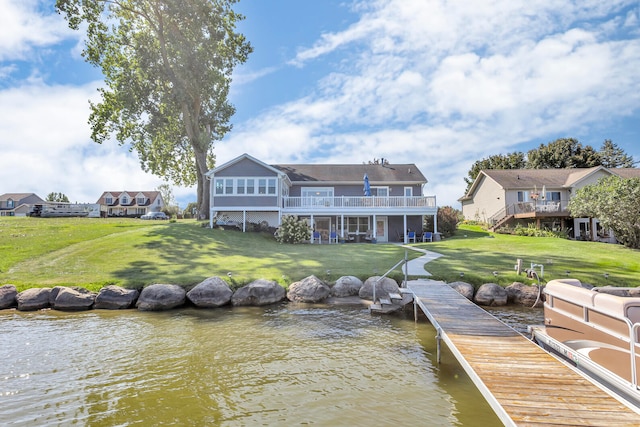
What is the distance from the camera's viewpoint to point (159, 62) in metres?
30.5

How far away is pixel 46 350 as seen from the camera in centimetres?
774

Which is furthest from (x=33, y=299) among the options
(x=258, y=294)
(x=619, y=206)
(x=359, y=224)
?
(x=619, y=206)

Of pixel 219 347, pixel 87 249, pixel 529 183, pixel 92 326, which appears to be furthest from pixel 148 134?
pixel 529 183

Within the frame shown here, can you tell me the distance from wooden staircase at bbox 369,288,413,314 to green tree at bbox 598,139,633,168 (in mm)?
55958

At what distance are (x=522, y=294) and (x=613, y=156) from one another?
5624 centimetres

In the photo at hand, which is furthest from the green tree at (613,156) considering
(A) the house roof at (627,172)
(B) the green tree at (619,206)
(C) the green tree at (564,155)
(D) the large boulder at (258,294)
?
(D) the large boulder at (258,294)

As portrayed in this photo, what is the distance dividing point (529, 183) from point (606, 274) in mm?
22187

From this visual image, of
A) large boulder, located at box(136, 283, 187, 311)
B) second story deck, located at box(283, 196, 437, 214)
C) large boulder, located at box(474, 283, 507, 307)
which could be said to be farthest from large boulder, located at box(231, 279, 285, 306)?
second story deck, located at box(283, 196, 437, 214)

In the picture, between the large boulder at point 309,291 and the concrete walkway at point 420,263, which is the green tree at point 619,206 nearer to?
the concrete walkway at point 420,263

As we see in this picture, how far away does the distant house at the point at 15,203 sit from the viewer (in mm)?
66188

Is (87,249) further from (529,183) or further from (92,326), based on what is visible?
(529,183)

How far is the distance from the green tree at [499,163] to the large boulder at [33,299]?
49642 millimetres

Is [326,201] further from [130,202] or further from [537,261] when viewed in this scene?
[130,202]

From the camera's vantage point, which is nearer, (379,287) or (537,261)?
(379,287)
